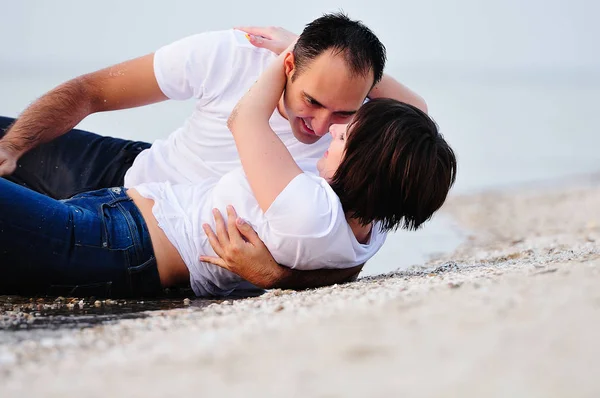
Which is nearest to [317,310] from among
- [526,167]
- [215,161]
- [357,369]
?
[357,369]

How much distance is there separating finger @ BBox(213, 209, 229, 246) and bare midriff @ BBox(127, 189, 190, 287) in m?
0.25

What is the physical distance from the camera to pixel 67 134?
4699 mm

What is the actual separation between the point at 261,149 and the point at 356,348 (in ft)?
4.77

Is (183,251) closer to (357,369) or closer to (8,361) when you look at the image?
(8,361)

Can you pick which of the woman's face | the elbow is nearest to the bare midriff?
the woman's face

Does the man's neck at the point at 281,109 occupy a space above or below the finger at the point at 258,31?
below

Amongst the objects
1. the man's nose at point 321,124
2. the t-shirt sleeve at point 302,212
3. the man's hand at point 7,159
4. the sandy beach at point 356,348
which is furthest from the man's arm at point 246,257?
the man's hand at point 7,159

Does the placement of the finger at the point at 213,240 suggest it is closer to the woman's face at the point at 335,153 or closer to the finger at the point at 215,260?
the finger at the point at 215,260

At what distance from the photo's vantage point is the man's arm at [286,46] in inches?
167

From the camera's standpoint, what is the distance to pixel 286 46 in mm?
4297

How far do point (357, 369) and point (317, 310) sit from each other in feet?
2.45

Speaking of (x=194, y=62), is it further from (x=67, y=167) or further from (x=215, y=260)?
(x=215, y=260)

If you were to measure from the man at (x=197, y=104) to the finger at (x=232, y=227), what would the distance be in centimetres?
36

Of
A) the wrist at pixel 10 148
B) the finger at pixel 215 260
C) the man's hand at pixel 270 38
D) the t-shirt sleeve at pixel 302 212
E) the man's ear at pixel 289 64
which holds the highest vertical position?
the man's hand at pixel 270 38
